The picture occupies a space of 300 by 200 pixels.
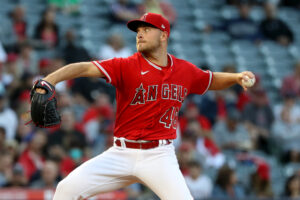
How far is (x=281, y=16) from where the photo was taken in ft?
46.2

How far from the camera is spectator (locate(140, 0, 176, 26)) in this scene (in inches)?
442

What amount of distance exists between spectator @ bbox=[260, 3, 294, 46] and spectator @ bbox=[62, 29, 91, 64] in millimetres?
5195

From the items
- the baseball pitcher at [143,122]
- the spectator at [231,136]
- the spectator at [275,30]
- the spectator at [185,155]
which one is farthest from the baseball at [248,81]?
the spectator at [275,30]

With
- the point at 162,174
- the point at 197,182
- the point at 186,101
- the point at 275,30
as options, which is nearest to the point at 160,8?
the point at 186,101

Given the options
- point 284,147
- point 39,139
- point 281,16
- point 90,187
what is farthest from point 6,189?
point 281,16

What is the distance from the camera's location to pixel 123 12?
11445mm

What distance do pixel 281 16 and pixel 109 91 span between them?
6.31 m

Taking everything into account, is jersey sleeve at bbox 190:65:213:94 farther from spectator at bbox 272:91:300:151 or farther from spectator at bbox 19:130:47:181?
spectator at bbox 272:91:300:151

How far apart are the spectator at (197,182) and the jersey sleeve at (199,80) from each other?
10.6 feet

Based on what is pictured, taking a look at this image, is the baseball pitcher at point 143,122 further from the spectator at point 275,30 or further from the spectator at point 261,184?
the spectator at point 275,30

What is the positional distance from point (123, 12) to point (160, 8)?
0.85m

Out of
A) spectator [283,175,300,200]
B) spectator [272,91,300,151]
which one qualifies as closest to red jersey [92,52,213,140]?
spectator [283,175,300,200]

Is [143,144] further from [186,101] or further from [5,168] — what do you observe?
[186,101]

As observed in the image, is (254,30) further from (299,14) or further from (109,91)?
(109,91)
